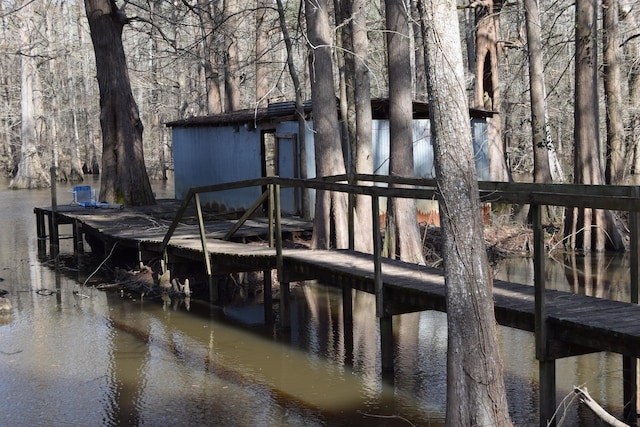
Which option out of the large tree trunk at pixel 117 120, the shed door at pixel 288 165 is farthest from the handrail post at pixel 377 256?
the large tree trunk at pixel 117 120

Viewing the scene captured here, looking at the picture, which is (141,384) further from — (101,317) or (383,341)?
(101,317)

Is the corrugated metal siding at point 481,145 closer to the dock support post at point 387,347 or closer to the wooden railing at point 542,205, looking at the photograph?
the wooden railing at point 542,205

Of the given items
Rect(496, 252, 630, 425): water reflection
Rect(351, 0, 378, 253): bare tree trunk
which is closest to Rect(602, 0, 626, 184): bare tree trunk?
Rect(496, 252, 630, 425): water reflection

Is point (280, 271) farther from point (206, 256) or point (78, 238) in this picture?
point (78, 238)

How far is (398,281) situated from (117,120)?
49.7ft

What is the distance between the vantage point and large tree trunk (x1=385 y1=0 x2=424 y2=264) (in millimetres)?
15359

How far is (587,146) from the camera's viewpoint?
1811 centimetres

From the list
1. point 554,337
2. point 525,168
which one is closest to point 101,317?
point 554,337

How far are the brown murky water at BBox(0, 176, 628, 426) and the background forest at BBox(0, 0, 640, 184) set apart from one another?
11828mm

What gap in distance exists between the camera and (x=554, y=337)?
7293mm

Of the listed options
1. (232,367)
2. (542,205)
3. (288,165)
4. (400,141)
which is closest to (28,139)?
(288,165)

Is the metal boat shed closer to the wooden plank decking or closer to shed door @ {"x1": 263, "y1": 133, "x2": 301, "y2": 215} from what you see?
shed door @ {"x1": 263, "y1": 133, "x2": 301, "y2": 215}

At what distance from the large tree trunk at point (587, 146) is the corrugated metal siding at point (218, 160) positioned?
24.0 feet

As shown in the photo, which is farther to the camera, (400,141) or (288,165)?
(288,165)
